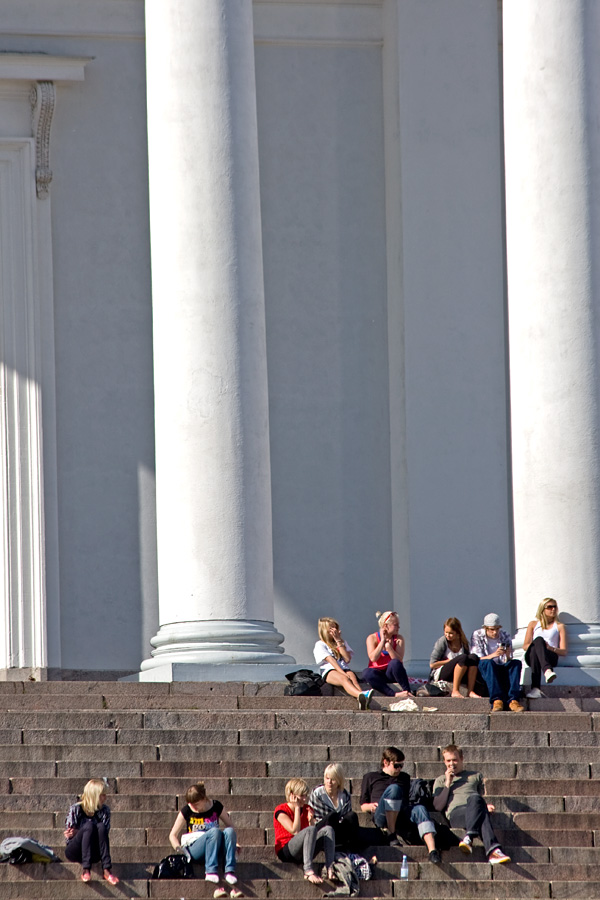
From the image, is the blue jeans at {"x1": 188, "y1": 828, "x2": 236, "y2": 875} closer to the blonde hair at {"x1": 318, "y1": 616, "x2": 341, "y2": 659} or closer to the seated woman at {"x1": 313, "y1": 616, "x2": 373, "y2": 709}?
the seated woman at {"x1": 313, "y1": 616, "x2": 373, "y2": 709}

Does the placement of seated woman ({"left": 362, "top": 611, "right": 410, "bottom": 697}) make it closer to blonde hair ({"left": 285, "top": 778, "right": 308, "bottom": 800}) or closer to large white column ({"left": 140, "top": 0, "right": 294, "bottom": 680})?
large white column ({"left": 140, "top": 0, "right": 294, "bottom": 680})

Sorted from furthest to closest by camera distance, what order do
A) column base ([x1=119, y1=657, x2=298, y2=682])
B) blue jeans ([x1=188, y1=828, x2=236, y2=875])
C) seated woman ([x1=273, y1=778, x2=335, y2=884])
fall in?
column base ([x1=119, y1=657, x2=298, y2=682]) < seated woman ([x1=273, y1=778, x2=335, y2=884]) < blue jeans ([x1=188, y1=828, x2=236, y2=875])

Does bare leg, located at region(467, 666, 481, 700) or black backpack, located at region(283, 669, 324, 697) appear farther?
bare leg, located at region(467, 666, 481, 700)

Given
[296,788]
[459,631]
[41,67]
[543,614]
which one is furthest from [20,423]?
[296,788]

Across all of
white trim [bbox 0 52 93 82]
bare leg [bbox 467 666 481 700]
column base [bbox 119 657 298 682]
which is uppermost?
white trim [bbox 0 52 93 82]

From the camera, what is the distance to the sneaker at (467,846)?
1966cm

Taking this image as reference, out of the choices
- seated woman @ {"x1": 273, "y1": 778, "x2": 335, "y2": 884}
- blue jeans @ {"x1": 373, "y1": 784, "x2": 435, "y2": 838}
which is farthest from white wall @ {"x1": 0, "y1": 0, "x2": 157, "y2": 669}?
seated woman @ {"x1": 273, "y1": 778, "x2": 335, "y2": 884}

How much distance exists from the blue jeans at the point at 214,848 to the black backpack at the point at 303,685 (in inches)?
227

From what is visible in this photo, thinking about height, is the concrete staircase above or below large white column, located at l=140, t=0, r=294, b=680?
below

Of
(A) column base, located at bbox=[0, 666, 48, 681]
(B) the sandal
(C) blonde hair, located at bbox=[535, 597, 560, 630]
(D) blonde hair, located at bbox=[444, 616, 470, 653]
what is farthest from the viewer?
(A) column base, located at bbox=[0, 666, 48, 681]

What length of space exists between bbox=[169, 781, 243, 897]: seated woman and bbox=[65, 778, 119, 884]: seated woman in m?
0.80

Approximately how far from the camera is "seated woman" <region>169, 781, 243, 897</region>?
1853 centimetres

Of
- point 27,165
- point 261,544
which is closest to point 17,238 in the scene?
point 27,165

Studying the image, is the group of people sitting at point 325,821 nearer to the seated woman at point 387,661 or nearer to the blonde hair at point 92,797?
the blonde hair at point 92,797
